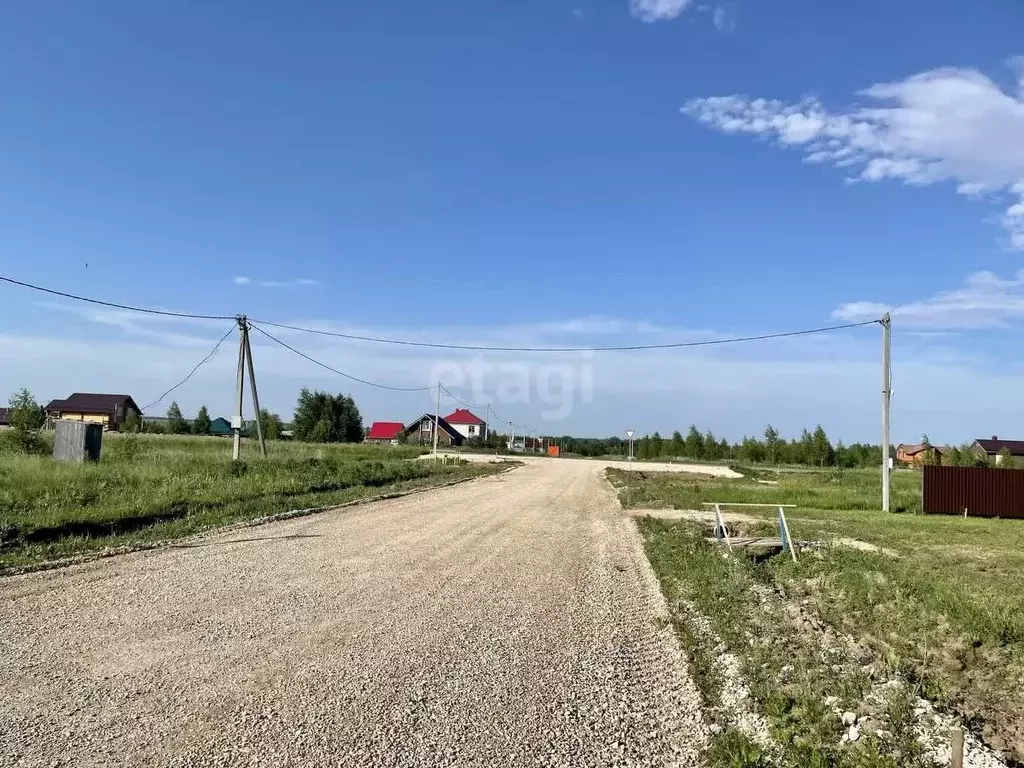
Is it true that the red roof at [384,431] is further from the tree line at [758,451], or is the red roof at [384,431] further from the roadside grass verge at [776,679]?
the roadside grass verge at [776,679]

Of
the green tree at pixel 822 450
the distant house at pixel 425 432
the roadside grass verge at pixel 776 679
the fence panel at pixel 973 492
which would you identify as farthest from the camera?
the distant house at pixel 425 432

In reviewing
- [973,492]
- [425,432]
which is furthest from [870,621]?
[425,432]

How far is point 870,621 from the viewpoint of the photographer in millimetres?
7430

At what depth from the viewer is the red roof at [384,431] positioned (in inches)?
4173

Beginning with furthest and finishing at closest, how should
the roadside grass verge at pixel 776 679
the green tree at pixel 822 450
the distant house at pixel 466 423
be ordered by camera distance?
the distant house at pixel 466 423 < the green tree at pixel 822 450 < the roadside grass verge at pixel 776 679

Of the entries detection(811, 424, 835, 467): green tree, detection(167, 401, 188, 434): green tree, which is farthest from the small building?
detection(811, 424, 835, 467): green tree

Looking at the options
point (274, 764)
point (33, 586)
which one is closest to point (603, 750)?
point (274, 764)

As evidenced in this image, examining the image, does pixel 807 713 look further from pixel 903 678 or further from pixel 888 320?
pixel 888 320

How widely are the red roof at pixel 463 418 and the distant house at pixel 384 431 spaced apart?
15638mm

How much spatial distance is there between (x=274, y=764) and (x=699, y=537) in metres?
11.5

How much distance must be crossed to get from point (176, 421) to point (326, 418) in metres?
16.3

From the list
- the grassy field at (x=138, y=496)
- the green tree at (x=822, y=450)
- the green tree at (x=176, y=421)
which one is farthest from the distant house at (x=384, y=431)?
the grassy field at (x=138, y=496)

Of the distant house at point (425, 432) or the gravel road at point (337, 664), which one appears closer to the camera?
the gravel road at point (337, 664)

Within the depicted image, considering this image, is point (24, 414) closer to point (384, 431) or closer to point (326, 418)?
point (326, 418)
